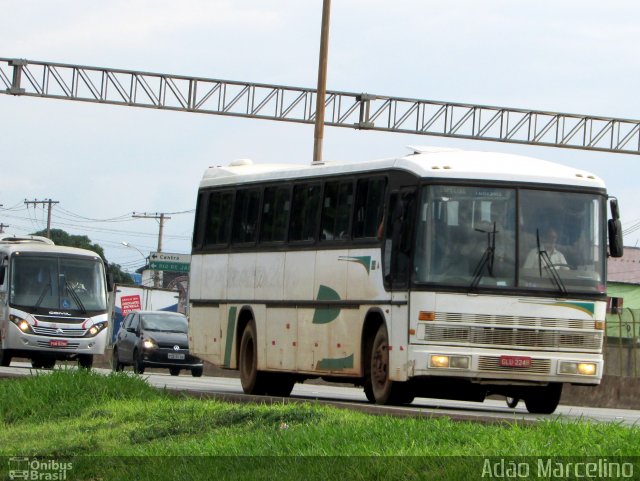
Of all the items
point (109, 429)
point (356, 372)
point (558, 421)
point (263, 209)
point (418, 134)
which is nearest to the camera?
point (558, 421)

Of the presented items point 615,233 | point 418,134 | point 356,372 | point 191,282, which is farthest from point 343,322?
point 418,134

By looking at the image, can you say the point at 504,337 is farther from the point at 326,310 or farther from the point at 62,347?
the point at 62,347

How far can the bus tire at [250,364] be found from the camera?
2362cm

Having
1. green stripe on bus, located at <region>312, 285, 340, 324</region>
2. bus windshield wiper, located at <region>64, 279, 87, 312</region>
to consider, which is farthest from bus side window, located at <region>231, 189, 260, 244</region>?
bus windshield wiper, located at <region>64, 279, 87, 312</region>

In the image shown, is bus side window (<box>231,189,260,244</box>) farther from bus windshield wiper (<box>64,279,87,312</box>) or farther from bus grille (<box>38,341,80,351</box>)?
bus windshield wiper (<box>64,279,87,312</box>)

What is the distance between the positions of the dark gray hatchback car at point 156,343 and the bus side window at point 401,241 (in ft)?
69.3

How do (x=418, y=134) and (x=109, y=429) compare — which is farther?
(x=418, y=134)

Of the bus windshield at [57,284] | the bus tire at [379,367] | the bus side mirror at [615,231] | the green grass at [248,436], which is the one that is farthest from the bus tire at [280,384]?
the bus windshield at [57,284]

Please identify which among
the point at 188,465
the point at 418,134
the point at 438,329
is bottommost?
the point at 188,465

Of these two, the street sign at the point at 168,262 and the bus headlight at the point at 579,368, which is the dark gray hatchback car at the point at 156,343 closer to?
the bus headlight at the point at 579,368

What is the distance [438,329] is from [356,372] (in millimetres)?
2135

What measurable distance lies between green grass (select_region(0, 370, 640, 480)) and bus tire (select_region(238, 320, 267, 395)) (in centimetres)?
517

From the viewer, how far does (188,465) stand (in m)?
11.4

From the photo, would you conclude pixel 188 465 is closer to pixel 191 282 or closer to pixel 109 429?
pixel 109 429
